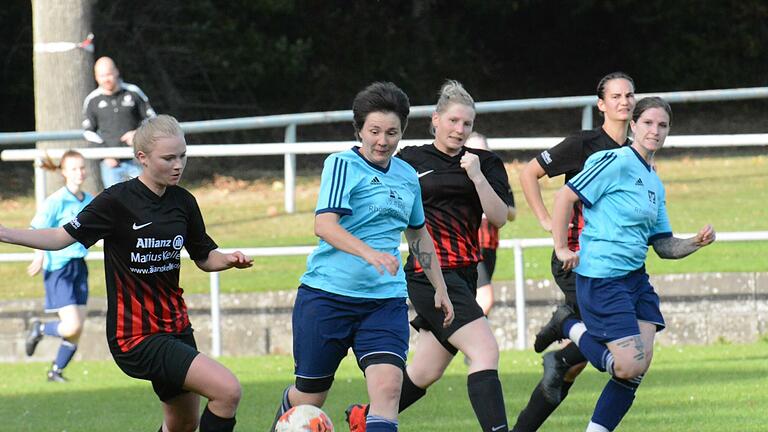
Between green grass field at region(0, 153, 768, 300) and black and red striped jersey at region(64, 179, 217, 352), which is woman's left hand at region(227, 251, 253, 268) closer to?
black and red striped jersey at region(64, 179, 217, 352)

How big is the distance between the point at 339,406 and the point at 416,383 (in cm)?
199

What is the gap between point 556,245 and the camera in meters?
7.76

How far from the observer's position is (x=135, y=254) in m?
6.80

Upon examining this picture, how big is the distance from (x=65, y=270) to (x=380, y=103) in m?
5.80

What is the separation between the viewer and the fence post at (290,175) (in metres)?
15.4

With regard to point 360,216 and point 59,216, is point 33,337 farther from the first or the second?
point 360,216

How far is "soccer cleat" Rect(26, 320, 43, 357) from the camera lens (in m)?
12.4

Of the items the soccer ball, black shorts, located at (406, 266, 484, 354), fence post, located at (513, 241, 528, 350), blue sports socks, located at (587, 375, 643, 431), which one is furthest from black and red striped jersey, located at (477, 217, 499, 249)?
the soccer ball

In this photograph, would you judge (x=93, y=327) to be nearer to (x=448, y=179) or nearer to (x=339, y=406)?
(x=339, y=406)

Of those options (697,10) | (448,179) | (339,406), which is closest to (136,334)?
(448,179)

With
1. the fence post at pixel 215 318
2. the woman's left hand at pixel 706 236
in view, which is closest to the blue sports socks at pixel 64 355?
the fence post at pixel 215 318

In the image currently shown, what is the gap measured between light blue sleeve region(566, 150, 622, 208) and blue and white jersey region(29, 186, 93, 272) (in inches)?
205

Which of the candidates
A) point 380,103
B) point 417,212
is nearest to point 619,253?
point 417,212

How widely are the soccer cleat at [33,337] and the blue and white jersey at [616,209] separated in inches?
246
